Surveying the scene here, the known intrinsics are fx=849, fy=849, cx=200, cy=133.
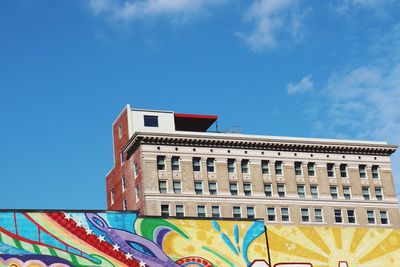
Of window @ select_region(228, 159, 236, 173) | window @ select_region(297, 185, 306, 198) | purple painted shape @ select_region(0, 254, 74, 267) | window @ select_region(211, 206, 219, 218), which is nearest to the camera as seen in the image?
purple painted shape @ select_region(0, 254, 74, 267)

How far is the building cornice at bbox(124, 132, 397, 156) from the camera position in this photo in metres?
94.6

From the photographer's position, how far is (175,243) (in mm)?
51750

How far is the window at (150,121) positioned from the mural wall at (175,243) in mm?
44812

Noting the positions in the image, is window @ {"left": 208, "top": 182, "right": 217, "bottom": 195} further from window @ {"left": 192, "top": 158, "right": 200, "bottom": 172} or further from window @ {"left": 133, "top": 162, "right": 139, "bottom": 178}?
window @ {"left": 133, "top": 162, "right": 139, "bottom": 178}

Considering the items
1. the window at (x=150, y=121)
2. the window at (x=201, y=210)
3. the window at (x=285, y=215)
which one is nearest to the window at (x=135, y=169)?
the window at (x=150, y=121)

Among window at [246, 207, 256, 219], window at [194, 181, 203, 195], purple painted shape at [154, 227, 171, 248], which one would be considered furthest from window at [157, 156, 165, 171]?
purple painted shape at [154, 227, 171, 248]

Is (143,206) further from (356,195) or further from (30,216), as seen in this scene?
(30,216)

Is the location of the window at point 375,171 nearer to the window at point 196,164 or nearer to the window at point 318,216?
the window at point 318,216

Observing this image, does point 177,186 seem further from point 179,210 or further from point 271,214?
point 271,214

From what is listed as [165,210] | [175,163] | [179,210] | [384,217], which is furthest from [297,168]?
[165,210]

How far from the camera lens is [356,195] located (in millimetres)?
101062

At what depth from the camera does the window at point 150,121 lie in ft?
326

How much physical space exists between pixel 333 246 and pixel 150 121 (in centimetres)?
4617

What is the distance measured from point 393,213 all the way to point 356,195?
509 centimetres
